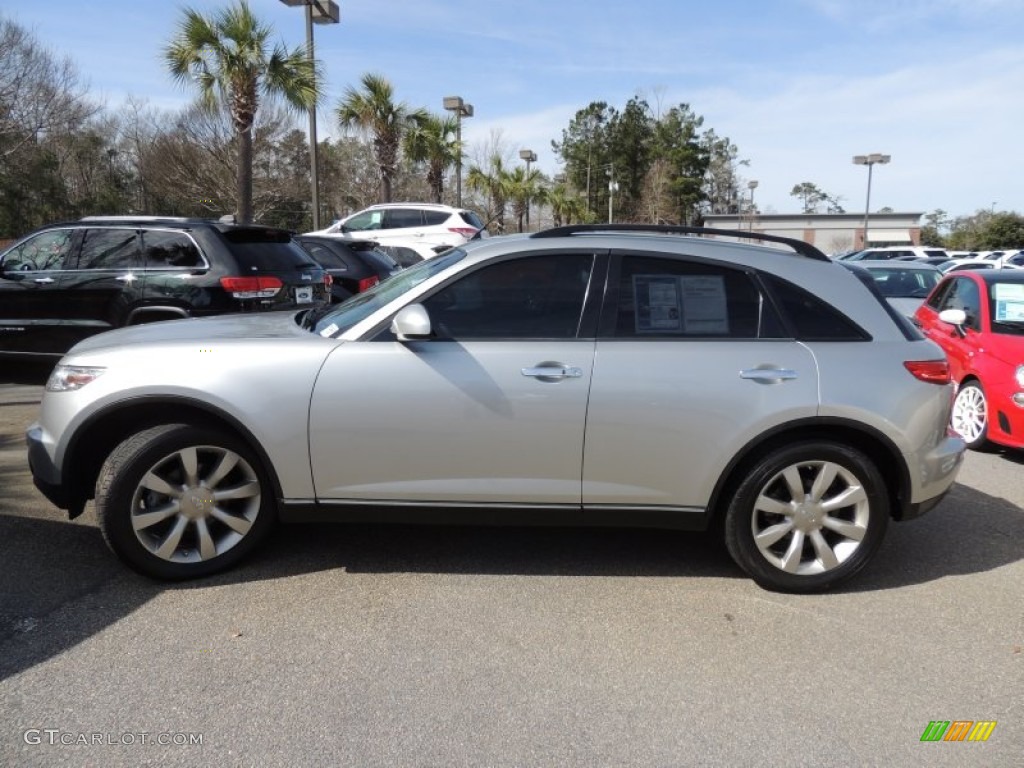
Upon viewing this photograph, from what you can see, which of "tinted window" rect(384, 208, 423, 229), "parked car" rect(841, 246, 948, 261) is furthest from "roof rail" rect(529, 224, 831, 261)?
"parked car" rect(841, 246, 948, 261)

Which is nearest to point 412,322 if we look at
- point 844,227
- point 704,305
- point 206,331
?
point 206,331

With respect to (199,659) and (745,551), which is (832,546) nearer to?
(745,551)

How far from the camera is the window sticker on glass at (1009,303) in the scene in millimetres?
6625

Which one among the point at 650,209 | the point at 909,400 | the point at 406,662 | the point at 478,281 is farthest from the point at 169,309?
the point at 650,209

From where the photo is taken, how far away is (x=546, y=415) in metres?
3.56

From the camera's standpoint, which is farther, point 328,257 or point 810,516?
point 328,257

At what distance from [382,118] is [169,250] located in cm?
1661

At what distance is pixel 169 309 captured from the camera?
6684 millimetres

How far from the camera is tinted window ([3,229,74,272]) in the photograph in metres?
7.08

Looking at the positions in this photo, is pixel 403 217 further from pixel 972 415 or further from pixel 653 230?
pixel 653 230

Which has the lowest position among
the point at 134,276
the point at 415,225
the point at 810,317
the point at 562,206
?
the point at 810,317

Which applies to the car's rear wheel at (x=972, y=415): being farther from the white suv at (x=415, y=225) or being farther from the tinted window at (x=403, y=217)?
the tinted window at (x=403, y=217)

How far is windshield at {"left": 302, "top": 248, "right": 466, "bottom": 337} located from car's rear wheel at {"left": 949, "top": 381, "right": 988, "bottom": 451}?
4832mm

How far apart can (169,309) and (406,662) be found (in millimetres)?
4775
